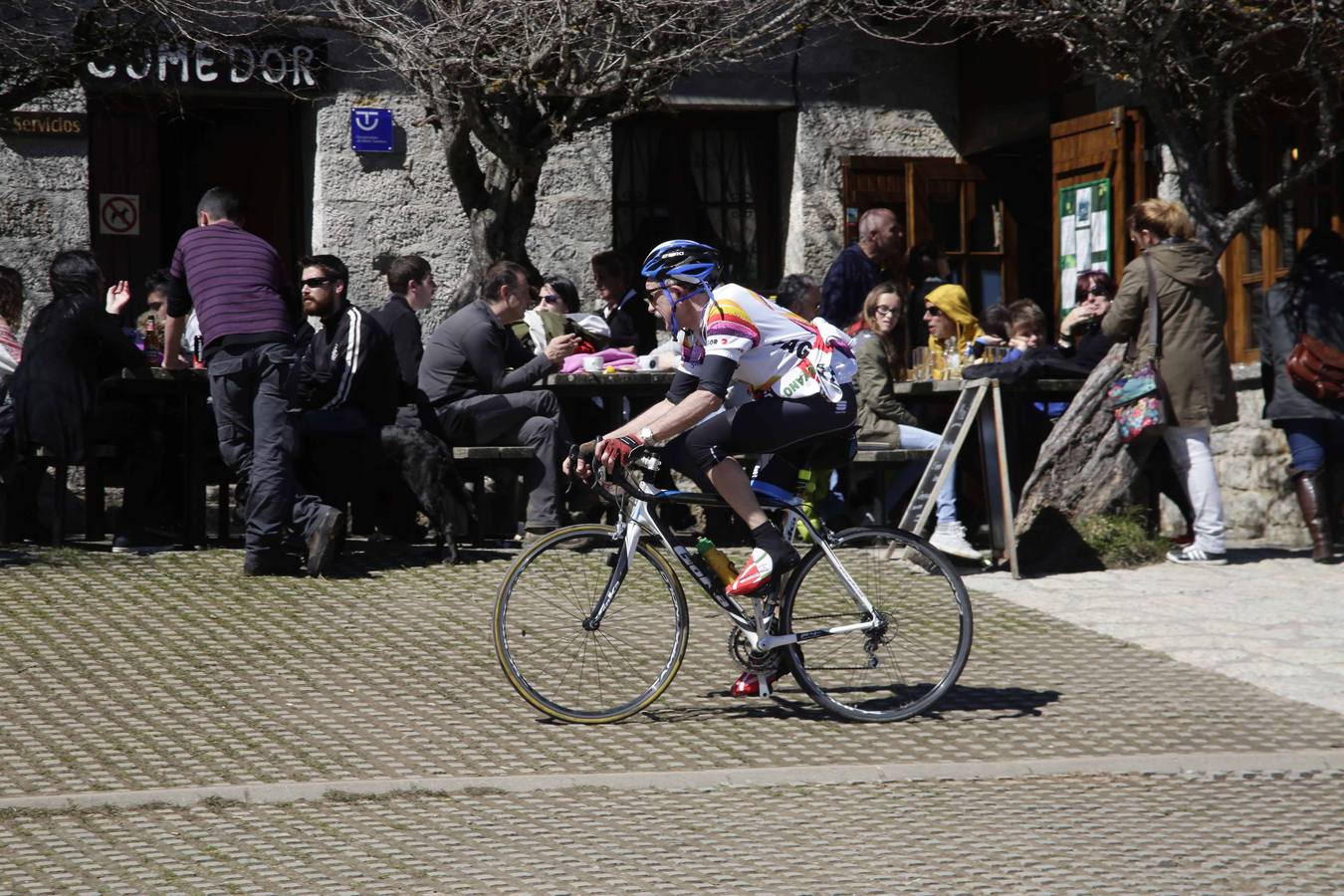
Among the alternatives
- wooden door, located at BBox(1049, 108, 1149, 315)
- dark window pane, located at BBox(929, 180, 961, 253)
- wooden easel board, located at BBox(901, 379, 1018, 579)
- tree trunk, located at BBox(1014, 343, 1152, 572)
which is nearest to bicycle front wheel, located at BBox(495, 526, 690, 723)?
wooden easel board, located at BBox(901, 379, 1018, 579)

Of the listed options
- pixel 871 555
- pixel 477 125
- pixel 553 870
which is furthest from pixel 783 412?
pixel 477 125

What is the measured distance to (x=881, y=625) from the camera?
23.4 feet

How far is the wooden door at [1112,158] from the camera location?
549 inches

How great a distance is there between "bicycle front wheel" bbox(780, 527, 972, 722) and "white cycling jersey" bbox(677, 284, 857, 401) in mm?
560

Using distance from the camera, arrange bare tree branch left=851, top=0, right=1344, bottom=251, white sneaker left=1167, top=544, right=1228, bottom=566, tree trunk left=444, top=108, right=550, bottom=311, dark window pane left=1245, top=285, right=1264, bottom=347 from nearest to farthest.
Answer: white sneaker left=1167, top=544, right=1228, bottom=566 → bare tree branch left=851, top=0, right=1344, bottom=251 → tree trunk left=444, top=108, right=550, bottom=311 → dark window pane left=1245, top=285, right=1264, bottom=347

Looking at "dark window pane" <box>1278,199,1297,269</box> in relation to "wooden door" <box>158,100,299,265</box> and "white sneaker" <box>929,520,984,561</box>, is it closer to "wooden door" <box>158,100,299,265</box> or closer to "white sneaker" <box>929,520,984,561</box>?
"white sneaker" <box>929,520,984,561</box>

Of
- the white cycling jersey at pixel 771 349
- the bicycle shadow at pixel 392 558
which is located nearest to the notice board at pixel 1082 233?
the bicycle shadow at pixel 392 558

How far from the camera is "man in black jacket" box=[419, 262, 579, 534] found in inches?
402

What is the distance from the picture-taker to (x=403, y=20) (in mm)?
11789

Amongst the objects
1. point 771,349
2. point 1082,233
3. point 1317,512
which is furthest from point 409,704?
point 1082,233

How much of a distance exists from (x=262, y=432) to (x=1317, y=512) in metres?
5.48

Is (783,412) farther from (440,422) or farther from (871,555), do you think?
(440,422)

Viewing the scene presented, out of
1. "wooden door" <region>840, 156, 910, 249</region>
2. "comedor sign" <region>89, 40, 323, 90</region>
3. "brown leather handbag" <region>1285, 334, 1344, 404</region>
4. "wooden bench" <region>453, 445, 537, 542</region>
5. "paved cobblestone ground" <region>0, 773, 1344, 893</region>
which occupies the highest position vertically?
"comedor sign" <region>89, 40, 323, 90</region>

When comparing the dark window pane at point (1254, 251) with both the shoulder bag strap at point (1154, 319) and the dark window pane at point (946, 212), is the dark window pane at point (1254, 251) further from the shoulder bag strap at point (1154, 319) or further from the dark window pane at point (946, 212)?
the shoulder bag strap at point (1154, 319)
